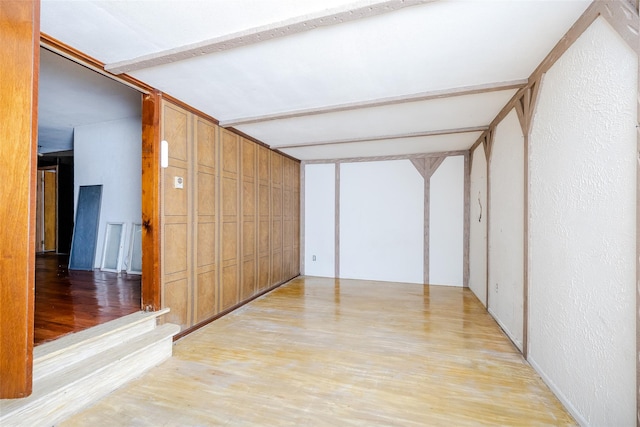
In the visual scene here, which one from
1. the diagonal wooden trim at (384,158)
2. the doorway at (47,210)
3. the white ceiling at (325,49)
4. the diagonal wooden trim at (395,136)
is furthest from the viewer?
the doorway at (47,210)

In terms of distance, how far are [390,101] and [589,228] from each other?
1.89 metres

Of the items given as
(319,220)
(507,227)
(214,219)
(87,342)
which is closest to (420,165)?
(319,220)

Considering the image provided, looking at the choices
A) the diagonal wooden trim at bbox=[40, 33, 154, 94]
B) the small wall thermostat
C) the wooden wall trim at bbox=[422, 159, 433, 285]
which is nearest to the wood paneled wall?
the small wall thermostat

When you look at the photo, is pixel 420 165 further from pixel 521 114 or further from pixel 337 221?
pixel 521 114

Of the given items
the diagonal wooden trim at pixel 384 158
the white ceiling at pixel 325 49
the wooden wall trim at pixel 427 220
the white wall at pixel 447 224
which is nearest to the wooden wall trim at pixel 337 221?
the diagonal wooden trim at pixel 384 158

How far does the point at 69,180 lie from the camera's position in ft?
20.9

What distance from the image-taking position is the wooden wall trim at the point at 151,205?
8.71 ft

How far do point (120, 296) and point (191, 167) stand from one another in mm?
1653

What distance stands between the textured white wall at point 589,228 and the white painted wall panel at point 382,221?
10.4 ft

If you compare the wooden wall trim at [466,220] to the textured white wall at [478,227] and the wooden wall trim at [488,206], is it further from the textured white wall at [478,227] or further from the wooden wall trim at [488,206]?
the wooden wall trim at [488,206]

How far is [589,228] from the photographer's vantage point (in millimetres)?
1606

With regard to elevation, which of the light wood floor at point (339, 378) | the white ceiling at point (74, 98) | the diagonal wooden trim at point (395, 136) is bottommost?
the light wood floor at point (339, 378)

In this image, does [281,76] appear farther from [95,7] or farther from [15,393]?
[15,393]

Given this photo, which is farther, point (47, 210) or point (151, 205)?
point (47, 210)
